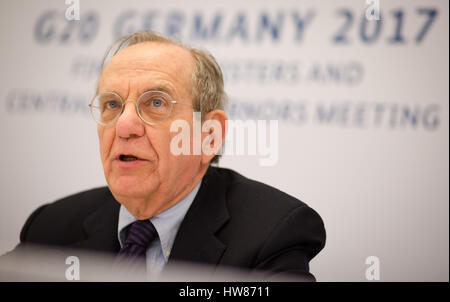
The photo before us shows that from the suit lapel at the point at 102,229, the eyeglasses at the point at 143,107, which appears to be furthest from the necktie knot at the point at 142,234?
the eyeglasses at the point at 143,107

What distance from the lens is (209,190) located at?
1.41 m

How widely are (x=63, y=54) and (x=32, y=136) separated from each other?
42 centimetres

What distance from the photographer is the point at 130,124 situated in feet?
3.89

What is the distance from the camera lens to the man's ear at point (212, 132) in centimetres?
136

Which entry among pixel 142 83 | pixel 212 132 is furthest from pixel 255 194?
pixel 142 83

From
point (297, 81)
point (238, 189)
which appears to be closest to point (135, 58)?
point (238, 189)

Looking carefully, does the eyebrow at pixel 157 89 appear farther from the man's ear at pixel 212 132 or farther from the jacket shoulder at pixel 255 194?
the jacket shoulder at pixel 255 194

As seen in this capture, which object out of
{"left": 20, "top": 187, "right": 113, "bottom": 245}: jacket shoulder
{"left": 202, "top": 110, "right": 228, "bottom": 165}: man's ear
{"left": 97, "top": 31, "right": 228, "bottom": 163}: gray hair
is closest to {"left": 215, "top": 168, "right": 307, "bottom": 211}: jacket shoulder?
{"left": 202, "top": 110, "right": 228, "bottom": 165}: man's ear

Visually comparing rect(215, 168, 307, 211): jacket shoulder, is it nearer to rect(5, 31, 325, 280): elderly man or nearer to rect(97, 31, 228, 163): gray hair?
rect(5, 31, 325, 280): elderly man

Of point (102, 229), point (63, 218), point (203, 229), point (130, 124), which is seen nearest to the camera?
point (130, 124)

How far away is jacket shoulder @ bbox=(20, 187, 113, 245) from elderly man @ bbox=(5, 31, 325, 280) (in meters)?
0.11

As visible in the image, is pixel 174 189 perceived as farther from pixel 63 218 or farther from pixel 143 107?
pixel 63 218

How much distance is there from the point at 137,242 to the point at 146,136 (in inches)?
14.4
